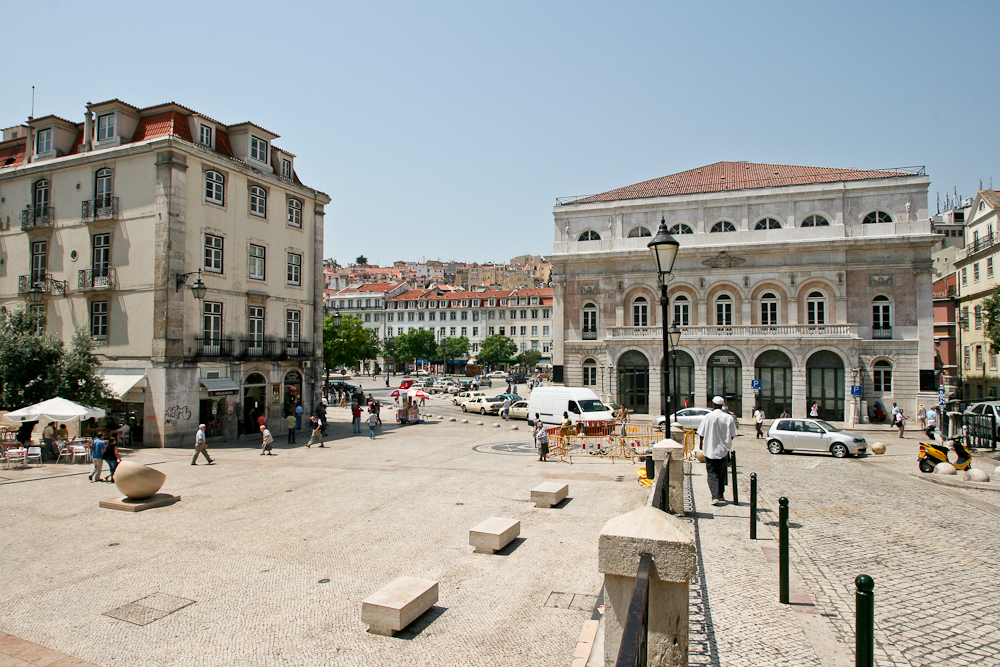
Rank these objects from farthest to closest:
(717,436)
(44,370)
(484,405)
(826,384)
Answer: (484,405) < (826,384) < (44,370) < (717,436)

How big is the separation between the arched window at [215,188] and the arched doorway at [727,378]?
29320 millimetres

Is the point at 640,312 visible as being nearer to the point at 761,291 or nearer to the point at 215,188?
the point at 761,291

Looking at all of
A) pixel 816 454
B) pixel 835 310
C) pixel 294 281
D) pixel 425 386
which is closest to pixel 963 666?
pixel 816 454

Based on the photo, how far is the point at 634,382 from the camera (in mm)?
39312

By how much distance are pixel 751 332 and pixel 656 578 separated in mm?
36139

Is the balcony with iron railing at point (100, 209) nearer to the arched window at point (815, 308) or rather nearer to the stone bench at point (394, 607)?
the stone bench at point (394, 607)

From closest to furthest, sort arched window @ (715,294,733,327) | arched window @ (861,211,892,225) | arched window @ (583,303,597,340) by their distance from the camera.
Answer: arched window @ (861,211,892,225), arched window @ (715,294,733,327), arched window @ (583,303,597,340)

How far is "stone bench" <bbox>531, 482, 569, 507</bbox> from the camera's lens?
41.0ft

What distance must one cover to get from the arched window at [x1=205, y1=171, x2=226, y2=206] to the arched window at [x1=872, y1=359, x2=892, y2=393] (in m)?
36.8

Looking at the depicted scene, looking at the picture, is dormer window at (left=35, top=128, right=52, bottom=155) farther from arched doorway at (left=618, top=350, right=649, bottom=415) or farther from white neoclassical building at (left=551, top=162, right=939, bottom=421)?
arched doorway at (left=618, top=350, right=649, bottom=415)

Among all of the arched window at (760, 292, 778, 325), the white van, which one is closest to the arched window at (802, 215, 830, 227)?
the arched window at (760, 292, 778, 325)

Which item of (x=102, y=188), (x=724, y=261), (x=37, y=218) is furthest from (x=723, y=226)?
(x=37, y=218)

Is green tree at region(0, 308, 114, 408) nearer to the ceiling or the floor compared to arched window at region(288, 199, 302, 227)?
nearer to the floor

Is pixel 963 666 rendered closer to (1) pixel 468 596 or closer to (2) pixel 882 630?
(2) pixel 882 630
